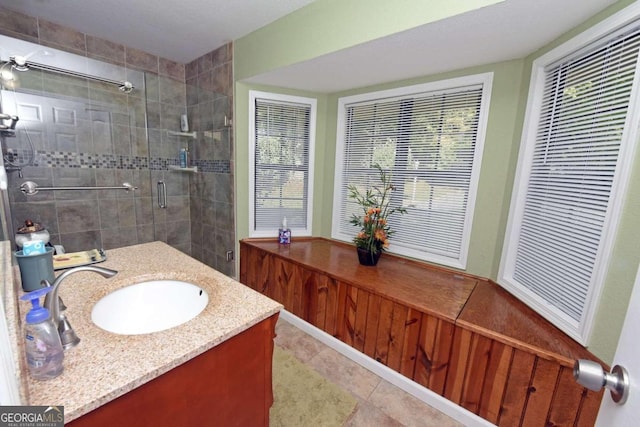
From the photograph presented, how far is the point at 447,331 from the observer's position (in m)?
1.40

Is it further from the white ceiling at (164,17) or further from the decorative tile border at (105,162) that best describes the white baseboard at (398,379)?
the white ceiling at (164,17)

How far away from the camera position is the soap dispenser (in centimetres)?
59

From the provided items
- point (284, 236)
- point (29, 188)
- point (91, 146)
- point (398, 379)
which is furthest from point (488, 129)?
point (29, 188)

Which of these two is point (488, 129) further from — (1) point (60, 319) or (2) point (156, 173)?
(2) point (156, 173)

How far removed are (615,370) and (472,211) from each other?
4.84 feet

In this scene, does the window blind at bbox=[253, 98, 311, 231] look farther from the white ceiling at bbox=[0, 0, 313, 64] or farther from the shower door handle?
the shower door handle

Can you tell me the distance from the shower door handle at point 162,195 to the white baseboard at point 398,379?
6.45 feet

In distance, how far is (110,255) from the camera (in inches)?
56.4

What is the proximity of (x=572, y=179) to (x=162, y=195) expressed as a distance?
3463mm

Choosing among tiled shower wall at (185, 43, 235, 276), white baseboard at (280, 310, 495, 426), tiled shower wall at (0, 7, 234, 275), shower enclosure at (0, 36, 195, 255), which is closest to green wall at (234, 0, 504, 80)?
tiled shower wall at (185, 43, 235, 276)

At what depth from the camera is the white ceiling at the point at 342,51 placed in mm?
1233

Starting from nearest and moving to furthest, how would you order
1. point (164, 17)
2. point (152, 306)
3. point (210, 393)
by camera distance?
1. point (210, 393)
2. point (152, 306)
3. point (164, 17)

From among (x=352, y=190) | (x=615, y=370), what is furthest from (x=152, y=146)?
(x=615, y=370)

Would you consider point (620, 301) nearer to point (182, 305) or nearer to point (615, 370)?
point (615, 370)
